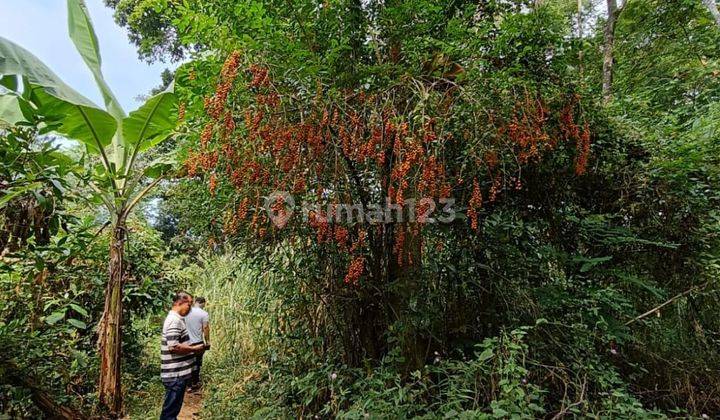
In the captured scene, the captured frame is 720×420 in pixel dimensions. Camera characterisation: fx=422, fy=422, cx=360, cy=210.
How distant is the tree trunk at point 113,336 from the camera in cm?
320

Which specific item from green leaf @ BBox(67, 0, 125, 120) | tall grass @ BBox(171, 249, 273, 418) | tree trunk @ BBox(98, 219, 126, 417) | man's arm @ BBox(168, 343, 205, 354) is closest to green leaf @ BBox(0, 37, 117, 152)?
green leaf @ BBox(67, 0, 125, 120)

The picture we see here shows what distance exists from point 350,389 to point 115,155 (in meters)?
2.99

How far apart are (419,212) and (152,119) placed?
8.45 feet

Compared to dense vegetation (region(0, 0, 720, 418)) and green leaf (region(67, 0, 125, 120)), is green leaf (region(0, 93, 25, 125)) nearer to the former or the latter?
dense vegetation (region(0, 0, 720, 418))

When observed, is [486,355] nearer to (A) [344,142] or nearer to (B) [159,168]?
(A) [344,142]

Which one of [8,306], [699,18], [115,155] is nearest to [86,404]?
[8,306]

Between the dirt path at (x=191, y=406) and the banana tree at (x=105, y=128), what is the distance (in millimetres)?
1068

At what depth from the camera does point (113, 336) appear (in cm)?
326

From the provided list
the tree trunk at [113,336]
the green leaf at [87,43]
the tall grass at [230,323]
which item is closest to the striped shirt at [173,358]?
the tree trunk at [113,336]

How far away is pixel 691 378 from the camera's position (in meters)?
2.86

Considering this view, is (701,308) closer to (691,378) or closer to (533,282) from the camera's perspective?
(691,378)

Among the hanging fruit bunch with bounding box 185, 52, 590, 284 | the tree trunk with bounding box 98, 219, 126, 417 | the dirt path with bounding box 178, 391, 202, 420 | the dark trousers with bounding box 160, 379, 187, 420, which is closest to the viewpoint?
the hanging fruit bunch with bounding box 185, 52, 590, 284

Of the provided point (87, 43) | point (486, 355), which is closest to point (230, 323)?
point (87, 43)

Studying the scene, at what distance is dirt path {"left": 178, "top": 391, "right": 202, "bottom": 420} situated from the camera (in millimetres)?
4188
